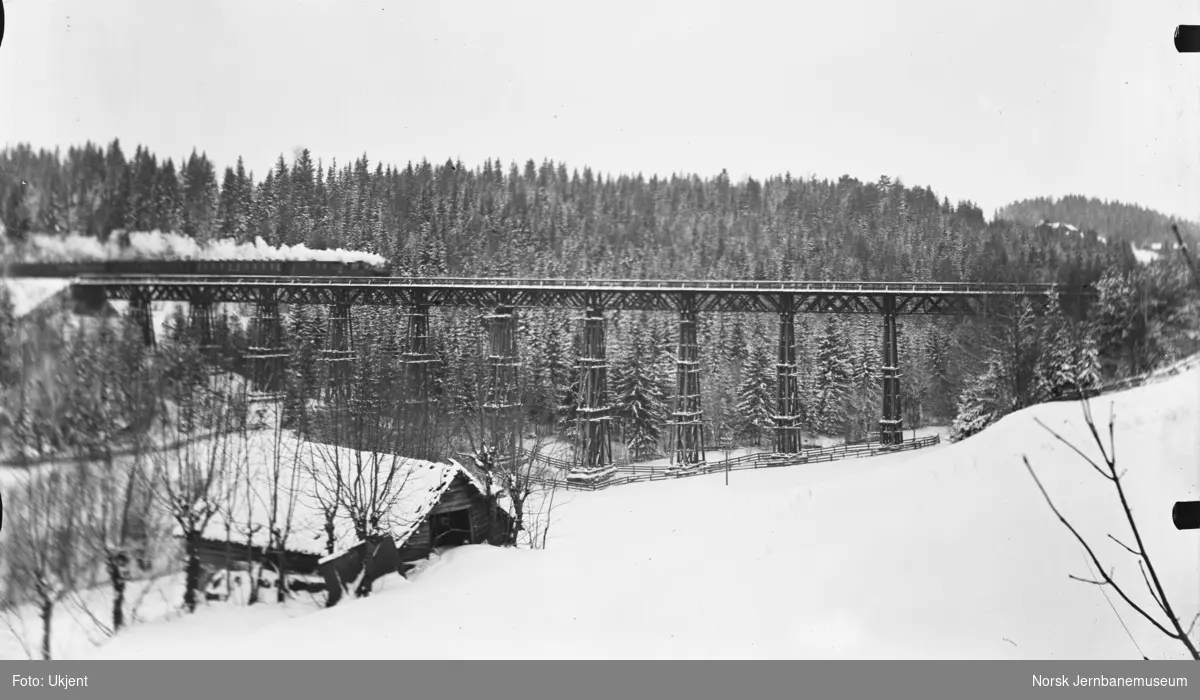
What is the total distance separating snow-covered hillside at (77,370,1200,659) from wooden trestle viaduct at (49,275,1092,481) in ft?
5.86

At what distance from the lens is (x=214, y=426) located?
662cm

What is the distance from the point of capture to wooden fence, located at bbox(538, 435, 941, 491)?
30.2 feet

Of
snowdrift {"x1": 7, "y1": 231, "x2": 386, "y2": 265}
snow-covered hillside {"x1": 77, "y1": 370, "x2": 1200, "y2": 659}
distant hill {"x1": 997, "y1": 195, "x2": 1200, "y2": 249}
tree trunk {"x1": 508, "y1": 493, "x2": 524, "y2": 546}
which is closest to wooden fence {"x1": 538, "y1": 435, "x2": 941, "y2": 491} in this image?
tree trunk {"x1": 508, "y1": 493, "x2": 524, "y2": 546}

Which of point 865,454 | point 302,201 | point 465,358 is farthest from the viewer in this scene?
point 465,358

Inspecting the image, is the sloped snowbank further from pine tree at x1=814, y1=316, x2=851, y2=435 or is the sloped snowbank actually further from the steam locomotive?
pine tree at x1=814, y1=316, x2=851, y2=435

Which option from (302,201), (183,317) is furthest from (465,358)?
(183,317)

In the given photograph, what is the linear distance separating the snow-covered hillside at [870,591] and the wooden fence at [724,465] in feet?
9.15

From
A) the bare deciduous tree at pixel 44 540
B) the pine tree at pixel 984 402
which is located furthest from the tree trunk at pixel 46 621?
the pine tree at pixel 984 402

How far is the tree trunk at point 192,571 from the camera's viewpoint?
20.0ft

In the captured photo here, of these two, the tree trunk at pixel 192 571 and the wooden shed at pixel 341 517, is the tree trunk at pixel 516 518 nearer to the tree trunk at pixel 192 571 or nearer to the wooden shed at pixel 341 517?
the wooden shed at pixel 341 517

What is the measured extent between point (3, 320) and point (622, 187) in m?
6.50

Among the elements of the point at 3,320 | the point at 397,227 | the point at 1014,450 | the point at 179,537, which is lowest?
the point at 179,537

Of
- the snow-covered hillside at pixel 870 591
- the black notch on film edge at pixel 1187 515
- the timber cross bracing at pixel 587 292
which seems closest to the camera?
the black notch on film edge at pixel 1187 515

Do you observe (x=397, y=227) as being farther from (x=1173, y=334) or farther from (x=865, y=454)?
(x=1173, y=334)
